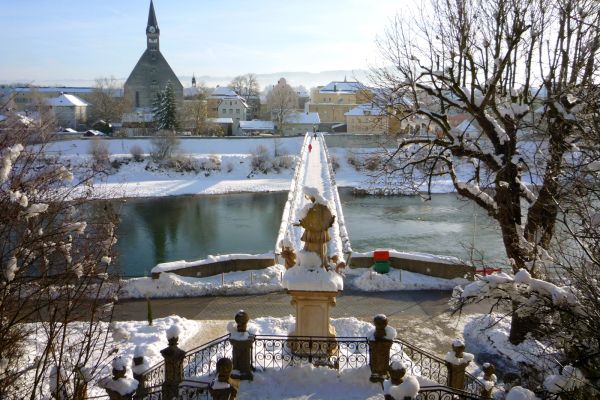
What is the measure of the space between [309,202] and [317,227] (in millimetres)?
1822

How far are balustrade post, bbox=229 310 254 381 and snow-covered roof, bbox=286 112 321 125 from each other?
188 ft

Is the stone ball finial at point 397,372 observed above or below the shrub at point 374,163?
below

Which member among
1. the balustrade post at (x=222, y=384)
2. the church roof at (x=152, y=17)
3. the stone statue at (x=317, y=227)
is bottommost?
the balustrade post at (x=222, y=384)

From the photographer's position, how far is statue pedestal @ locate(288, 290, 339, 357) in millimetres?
8203

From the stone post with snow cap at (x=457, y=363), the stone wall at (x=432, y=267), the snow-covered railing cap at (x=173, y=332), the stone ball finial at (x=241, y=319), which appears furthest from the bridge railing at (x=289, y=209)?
the stone post with snow cap at (x=457, y=363)

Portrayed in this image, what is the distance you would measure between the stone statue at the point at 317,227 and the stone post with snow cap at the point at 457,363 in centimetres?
225

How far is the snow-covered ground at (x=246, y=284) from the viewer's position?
1350 cm

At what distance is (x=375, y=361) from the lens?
7.50 meters

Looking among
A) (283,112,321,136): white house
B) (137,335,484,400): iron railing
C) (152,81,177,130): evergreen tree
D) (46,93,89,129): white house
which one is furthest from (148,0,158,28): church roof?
(137,335,484,400): iron railing

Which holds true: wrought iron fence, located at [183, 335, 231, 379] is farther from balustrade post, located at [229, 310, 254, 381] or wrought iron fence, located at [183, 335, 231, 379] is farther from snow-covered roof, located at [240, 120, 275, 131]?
snow-covered roof, located at [240, 120, 275, 131]

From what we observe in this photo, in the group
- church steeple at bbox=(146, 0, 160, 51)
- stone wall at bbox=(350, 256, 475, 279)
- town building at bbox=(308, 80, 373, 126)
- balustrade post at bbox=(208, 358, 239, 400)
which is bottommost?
stone wall at bbox=(350, 256, 475, 279)

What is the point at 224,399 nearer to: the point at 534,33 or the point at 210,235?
the point at 534,33

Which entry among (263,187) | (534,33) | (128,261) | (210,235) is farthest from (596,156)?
(263,187)

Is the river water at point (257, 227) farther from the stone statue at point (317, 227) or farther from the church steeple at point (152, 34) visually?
the church steeple at point (152, 34)
